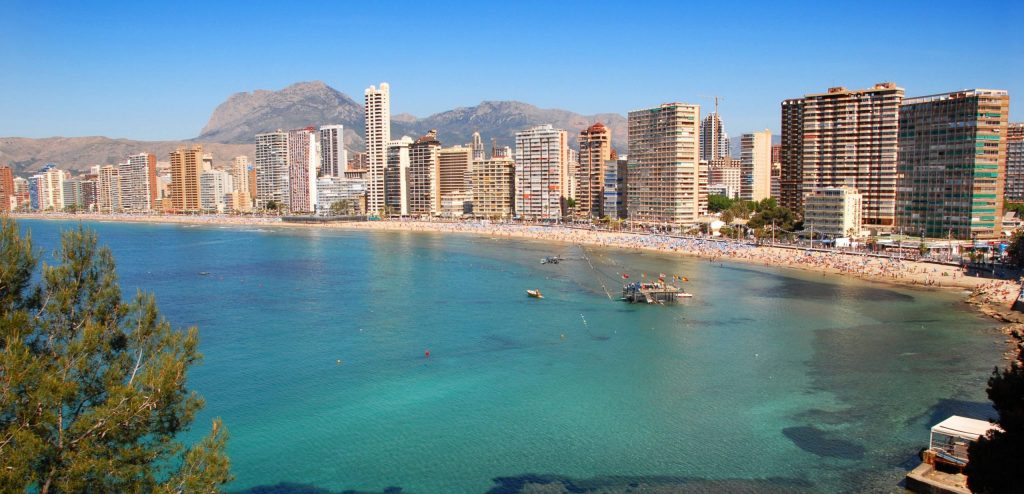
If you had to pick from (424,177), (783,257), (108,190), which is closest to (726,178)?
(424,177)

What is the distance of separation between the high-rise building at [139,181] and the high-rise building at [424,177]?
8133 cm

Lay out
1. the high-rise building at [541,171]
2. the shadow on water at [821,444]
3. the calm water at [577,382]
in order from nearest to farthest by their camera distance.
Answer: the calm water at [577,382]
the shadow on water at [821,444]
the high-rise building at [541,171]

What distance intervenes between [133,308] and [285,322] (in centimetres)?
2677

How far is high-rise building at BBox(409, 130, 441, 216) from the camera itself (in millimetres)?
126438

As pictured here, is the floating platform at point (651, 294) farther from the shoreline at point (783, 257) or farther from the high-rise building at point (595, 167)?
the high-rise building at point (595, 167)

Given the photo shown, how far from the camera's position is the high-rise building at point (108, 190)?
180 m

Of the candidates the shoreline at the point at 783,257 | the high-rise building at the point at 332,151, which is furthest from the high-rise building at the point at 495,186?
the high-rise building at the point at 332,151

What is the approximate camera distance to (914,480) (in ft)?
52.1

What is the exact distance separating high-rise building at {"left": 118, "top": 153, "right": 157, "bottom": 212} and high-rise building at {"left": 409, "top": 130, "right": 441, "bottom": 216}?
267 feet

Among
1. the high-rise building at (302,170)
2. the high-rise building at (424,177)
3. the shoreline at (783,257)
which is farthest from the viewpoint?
the high-rise building at (302,170)

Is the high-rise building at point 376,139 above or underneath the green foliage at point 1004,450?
above

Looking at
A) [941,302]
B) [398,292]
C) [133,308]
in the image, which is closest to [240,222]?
[398,292]

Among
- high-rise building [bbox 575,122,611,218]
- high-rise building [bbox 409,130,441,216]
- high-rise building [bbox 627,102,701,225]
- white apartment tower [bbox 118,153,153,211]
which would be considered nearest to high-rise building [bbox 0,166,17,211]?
white apartment tower [bbox 118,153,153,211]

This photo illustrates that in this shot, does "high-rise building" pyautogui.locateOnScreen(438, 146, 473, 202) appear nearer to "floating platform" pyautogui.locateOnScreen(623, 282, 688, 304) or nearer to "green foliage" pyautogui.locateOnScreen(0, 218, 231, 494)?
"floating platform" pyautogui.locateOnScreen(623, 282, 688, 304)
